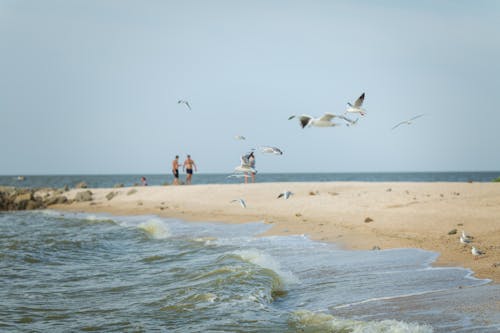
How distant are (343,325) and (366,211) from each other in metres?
10.5

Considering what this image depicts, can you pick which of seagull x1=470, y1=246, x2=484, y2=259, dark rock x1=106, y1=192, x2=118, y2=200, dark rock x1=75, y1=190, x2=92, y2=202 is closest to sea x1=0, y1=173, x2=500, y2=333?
seagull x1=470, y1=246, x2=484, y2=259

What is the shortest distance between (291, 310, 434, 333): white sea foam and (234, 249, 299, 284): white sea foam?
200 cm

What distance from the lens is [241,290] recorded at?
820 centimetres

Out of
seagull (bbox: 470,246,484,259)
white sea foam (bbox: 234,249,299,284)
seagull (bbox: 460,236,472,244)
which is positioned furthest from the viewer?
seagull (bbox: 460,236,472,244)

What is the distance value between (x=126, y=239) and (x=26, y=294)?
7517 mm

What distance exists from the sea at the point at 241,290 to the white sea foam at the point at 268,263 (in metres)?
0.03

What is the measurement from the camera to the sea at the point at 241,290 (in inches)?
244

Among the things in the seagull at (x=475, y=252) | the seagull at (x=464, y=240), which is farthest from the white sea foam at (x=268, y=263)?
the seagull at (x=464, y=240)

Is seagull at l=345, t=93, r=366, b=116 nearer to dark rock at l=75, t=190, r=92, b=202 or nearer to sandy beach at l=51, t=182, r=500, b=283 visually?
sandy beach at l=51, t=182, r=500, b=283

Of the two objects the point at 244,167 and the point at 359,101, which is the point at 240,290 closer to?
the point at 359,101

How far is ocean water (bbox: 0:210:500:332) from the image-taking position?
621cm

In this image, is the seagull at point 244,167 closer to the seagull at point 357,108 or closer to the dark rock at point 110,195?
the seagull at point 357,108

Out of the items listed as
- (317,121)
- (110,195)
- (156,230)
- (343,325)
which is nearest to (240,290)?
(343,325)

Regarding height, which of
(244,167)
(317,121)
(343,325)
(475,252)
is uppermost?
(317,121)
